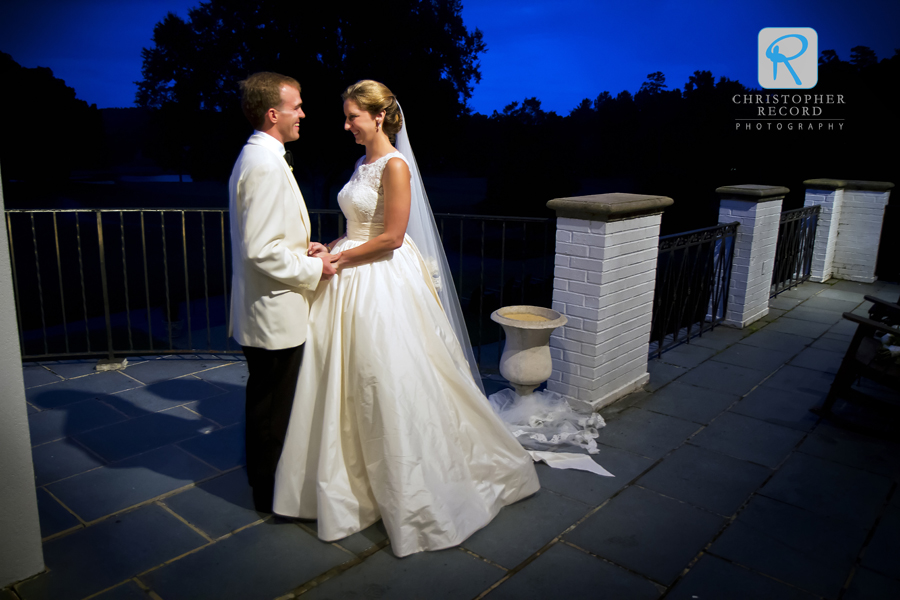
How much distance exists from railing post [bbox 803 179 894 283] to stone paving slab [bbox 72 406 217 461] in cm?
765

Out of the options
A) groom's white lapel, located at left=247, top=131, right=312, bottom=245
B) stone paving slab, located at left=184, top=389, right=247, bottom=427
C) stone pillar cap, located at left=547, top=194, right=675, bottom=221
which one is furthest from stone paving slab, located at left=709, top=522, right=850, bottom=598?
stone paving slab, located at left=184, top=389, right=247, bottom=427

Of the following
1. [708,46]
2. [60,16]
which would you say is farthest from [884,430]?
[708,46]

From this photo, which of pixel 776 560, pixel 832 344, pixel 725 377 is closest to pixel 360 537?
pixel 776 560

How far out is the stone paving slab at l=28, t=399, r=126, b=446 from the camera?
3.63 m

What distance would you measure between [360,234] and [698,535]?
1.89 metres

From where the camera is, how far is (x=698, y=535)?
8.73ft

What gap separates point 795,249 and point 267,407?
7.16 m

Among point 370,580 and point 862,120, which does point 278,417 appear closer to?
point 370,580

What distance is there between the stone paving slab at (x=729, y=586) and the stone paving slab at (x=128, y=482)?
222 centimetres

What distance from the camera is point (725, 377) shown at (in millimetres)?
4680

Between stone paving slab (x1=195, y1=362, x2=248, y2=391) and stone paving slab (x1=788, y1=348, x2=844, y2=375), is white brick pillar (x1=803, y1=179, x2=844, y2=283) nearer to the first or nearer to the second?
stone paving slab (x1=788, y1=348, x2=844, y2=375)

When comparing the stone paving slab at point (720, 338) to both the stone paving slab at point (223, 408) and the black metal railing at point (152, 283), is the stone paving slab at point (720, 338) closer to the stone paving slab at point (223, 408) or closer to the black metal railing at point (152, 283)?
the black metal railing at point (152, 283)

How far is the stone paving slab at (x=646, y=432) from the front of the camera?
11.5 feet

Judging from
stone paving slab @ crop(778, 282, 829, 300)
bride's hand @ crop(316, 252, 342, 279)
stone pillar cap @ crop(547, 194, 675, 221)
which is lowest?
stone paving slab @ crop(778, 282, 829, 300)
